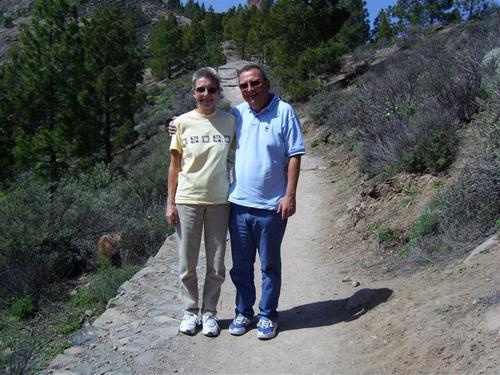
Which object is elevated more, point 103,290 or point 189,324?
point 189,324

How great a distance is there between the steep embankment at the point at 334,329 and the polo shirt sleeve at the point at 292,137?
4.55ft

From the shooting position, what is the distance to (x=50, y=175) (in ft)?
58.7

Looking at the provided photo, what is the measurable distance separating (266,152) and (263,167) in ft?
0.33

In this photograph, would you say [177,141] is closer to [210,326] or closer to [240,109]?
[240,109]

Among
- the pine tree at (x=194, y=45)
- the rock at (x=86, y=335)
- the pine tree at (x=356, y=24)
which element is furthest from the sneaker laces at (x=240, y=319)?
the pine tree at (x=194, y=45)

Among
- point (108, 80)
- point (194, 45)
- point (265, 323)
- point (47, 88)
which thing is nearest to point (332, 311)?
point (265, 323)

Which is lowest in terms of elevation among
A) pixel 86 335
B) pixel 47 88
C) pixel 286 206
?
pixel 86 335

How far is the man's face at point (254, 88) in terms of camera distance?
3760mm

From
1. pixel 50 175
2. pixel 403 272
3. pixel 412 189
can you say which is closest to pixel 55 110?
pixel 50 175

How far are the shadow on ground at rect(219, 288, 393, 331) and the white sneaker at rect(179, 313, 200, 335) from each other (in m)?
0.24

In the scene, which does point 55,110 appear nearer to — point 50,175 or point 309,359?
point 50,175

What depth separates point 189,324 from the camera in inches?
167

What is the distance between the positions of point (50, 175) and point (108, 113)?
13.4ft

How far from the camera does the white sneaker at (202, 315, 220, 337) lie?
13.7ft
